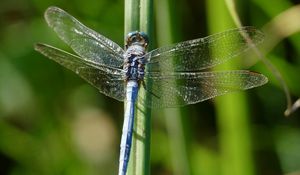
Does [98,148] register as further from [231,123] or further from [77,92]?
[231,123]

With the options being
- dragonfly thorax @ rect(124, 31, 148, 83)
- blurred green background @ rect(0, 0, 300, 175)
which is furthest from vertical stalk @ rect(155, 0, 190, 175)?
blurred green background @ rect(0, 0, 300, 175)

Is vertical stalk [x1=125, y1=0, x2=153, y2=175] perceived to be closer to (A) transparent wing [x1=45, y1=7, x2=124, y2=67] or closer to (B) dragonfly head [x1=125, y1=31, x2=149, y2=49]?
(B) dragonfly head [x1=125, y1=31, x2=149, y2=49]

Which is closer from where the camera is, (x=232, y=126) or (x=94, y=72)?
(x=94, y=72)

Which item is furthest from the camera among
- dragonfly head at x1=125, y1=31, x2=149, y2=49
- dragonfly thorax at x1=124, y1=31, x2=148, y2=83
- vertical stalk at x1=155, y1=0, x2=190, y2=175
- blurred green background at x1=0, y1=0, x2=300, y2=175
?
blurred green background at x1=0, y1=0, x2=300, y2=175

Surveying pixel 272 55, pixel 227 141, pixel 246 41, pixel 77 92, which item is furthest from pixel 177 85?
pixel 77 92

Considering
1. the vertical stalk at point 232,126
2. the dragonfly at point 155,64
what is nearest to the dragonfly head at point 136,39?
the dragonfly at point 155,64

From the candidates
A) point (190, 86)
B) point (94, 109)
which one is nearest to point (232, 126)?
point (190, 86)

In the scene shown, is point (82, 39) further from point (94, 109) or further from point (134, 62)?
point (94, 109)
